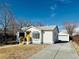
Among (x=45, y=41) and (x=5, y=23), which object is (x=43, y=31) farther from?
(x=5, y=23)

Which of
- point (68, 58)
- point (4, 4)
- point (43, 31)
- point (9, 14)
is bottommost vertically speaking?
point (68, 58)

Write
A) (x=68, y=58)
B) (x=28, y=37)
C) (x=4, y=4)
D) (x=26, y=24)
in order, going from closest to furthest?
(x=68, y=58) < (x=28, y=37) < (x=4, y=4) < (x=26, y=24)

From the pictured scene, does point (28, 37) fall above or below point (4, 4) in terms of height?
below

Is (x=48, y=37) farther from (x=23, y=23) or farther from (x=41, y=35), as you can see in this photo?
(x=23, y=23)

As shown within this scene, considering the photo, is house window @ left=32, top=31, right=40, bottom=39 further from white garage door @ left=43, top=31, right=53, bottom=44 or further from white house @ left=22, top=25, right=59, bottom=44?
white garage door @ left=43, top=31, right=53, bottom=44

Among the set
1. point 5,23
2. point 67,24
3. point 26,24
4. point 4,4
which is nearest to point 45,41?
point 5,23

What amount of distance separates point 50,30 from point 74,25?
4965 cm

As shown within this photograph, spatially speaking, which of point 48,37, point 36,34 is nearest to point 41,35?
point 36,34

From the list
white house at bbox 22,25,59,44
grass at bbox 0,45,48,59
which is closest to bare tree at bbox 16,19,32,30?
white house at bbox 22,25,59,44

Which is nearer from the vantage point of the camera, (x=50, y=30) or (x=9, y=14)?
(x=50, y=30)

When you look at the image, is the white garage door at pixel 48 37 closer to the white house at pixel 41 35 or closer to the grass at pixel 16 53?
the white house at pixel 41 35

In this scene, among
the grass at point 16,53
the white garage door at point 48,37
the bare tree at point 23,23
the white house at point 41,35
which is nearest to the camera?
the grass at point 16,53

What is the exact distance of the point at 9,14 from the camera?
3019 centimetres

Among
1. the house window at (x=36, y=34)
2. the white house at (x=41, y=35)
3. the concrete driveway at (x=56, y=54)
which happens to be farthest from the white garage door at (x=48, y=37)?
the concrete driveway at (x=56, y=54)
